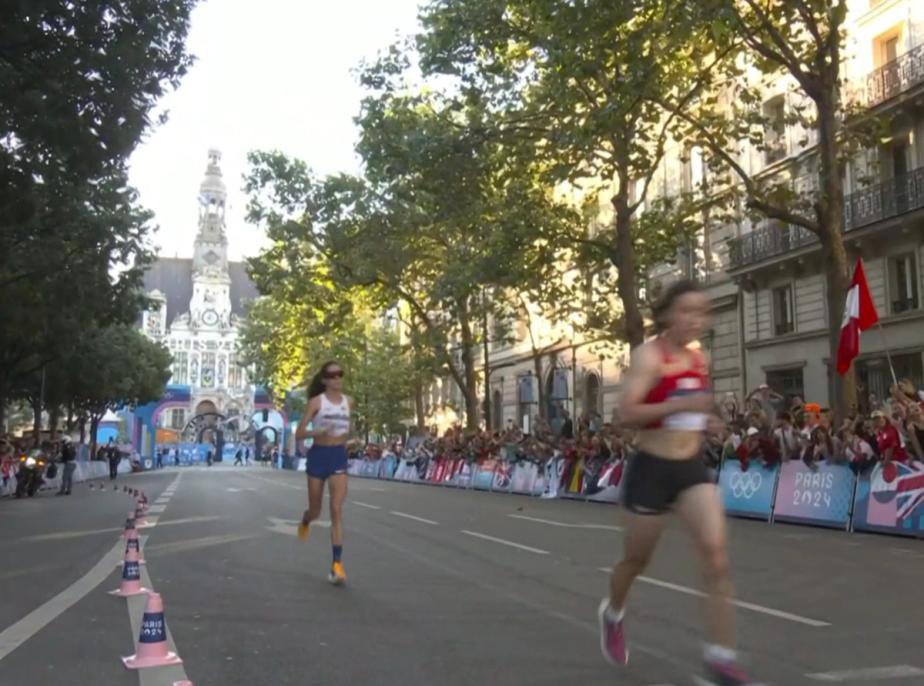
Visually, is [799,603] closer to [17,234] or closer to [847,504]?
[847,504]

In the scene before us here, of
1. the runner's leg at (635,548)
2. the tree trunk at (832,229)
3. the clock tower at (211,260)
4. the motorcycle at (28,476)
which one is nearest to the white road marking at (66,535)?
the runner's leg at (635,548)

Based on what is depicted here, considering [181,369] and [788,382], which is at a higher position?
[181,369]

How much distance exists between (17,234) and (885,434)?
20.7m

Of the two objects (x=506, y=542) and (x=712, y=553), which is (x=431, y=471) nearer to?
(x=506, y=542)

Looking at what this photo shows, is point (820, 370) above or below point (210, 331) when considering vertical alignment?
below

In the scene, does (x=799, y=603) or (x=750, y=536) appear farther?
(x=750, y=536)

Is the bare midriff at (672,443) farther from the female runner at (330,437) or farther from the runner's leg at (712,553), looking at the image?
the female runner at (330,437)

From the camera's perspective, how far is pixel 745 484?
16.8 metres

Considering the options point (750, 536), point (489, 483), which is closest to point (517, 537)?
point (750, 536)

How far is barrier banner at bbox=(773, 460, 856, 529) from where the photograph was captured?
14250mm

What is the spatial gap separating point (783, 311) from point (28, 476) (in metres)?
23.6

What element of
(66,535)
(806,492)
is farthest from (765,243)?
(66,535)

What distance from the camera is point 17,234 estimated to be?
80.5 feet

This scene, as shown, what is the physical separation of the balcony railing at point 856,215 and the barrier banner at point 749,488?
1074 cm
